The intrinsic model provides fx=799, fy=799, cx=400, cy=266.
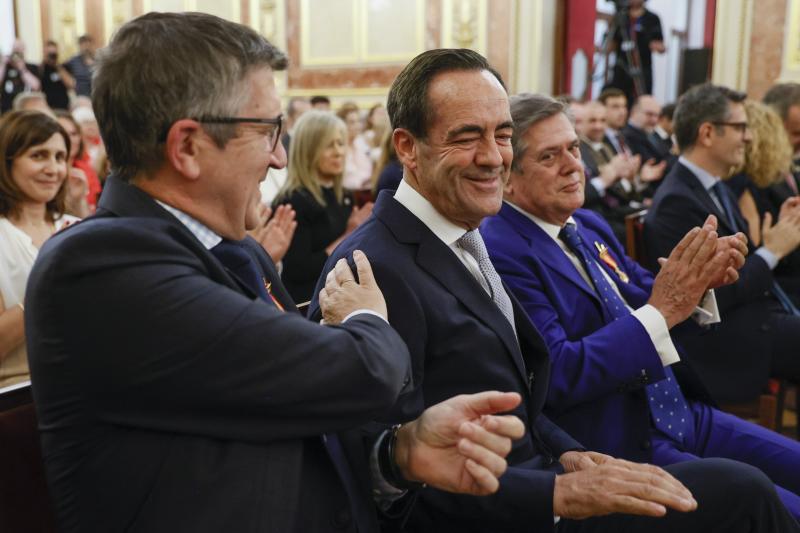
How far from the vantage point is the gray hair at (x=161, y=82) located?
3.32 feet

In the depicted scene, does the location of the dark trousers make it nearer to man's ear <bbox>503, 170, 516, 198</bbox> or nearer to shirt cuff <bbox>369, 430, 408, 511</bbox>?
man's ear <bbox>503, 170, 516, 198</bbox>

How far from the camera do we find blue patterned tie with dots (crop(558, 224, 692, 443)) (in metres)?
1.90

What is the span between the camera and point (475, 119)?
1.58m

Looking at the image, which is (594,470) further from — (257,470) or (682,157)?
(682,157)

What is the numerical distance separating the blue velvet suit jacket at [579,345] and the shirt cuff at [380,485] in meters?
0.56

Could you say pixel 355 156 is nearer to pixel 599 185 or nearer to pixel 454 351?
pixel 599 185

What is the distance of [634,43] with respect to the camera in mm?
9055

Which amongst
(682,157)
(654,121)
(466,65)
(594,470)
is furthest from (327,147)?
(654,121)

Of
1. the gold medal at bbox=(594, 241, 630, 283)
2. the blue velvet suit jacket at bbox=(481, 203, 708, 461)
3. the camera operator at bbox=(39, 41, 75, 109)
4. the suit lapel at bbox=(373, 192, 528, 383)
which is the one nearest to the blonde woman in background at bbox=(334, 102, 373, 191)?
the camera operator at bbox=(39, 41, 75, 109)

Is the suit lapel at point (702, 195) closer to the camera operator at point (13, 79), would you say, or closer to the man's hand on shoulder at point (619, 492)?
the man's hand on shoulder at point (619, 492)

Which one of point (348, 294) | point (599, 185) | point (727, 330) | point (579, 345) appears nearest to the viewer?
point (348, 294)

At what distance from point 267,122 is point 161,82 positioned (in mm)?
153

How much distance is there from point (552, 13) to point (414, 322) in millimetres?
8813

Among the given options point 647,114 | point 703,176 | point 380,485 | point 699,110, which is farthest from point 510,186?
point 647,114
